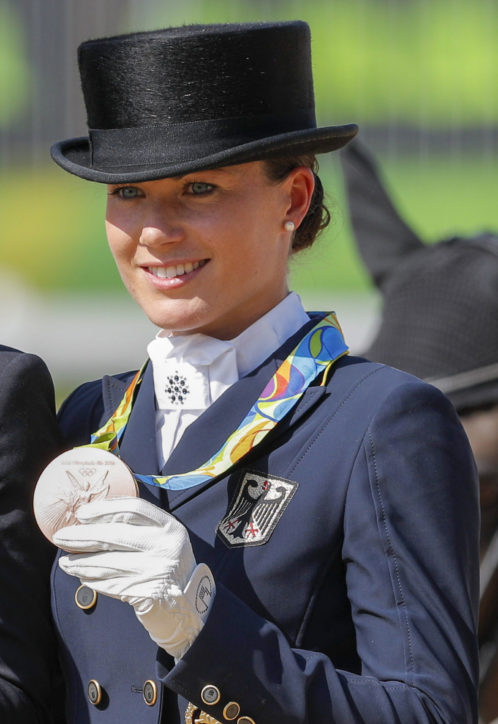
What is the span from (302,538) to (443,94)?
7.55 metres

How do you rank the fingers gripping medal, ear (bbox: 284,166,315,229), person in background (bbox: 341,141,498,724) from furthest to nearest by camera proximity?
1. person in background (bbox: 341,141,498,724)
2. ear (bbox: 284,166,315,229)
3. the fingers gripping medal

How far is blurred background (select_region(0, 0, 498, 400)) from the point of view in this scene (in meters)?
9.19

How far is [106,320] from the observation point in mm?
9758

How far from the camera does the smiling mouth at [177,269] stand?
218cm

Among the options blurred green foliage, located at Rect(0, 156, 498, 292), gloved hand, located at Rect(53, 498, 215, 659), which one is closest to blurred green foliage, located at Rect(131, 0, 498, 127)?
blurred green foliage, located at Rect(0, 156, 498, 292)

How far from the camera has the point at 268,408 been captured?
2.20m

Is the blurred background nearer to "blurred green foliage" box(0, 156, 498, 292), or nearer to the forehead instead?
"blurred green foliage" box(0, 156, 498, 292)

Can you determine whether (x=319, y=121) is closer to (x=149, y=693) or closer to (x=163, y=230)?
(x=163, y=230)

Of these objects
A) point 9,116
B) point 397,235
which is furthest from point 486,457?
point 9,116

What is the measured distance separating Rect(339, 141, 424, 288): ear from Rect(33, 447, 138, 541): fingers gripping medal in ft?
6.70

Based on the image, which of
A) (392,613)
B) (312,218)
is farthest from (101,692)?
(312,218)

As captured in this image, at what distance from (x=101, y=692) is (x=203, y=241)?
0.74 meters

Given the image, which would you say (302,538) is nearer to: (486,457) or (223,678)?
(223,678)

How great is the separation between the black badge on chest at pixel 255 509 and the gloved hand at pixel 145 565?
0.17m
